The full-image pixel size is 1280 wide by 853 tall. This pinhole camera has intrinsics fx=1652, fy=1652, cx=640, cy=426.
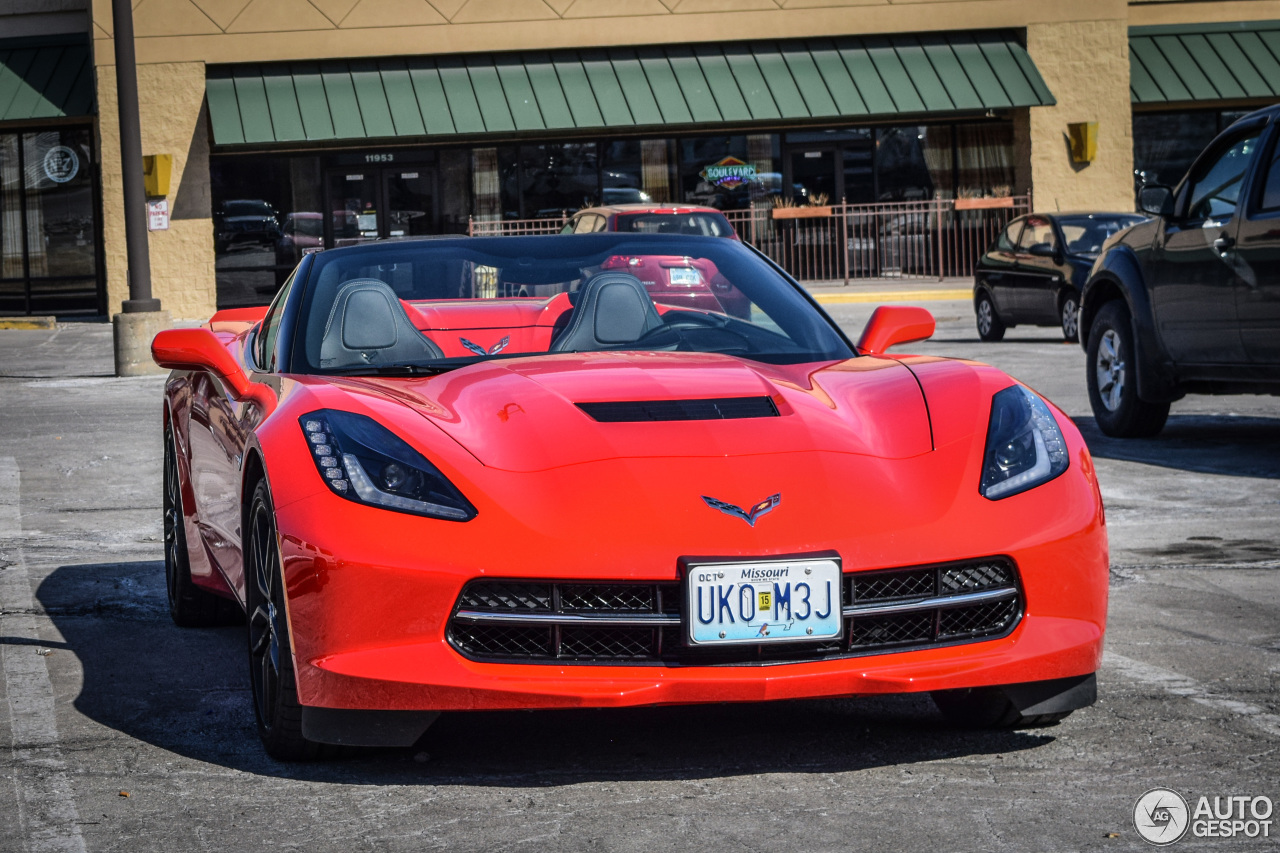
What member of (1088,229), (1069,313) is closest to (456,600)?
(1069,313)

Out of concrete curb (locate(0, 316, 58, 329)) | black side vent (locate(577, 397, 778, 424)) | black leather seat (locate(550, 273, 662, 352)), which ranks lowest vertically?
black side vent (locate(577, 397, 778, 424))

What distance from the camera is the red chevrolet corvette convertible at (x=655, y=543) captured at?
3.52m

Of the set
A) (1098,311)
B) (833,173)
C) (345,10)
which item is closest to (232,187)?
(345,10)

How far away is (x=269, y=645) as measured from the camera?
13.0 feet

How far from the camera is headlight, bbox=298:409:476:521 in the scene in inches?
143

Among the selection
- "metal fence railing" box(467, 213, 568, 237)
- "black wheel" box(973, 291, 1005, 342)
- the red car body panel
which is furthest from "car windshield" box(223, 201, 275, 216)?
the red car body panel

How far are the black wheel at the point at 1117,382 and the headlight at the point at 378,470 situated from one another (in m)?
7.12

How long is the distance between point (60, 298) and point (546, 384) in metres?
25.8

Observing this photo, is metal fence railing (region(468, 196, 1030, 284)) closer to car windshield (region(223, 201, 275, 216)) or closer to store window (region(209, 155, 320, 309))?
store window (region(209, 155, 320, 309))

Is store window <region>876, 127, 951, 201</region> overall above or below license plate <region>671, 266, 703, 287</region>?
above

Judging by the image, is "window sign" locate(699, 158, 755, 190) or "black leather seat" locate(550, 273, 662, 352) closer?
"black leather seat" locate(550, 273, 662, 352)

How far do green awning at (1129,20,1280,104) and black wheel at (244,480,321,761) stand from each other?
26.4 m

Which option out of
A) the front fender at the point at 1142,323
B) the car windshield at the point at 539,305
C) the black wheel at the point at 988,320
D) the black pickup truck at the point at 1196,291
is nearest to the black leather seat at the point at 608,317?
the car windshield at the point at 539,305

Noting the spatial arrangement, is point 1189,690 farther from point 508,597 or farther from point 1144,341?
point 1144,341
